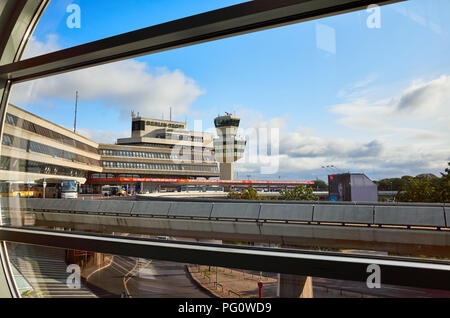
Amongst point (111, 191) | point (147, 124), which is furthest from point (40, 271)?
point (147, 124)

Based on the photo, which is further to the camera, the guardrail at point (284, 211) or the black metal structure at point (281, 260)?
the guardrail at point (284, 211)

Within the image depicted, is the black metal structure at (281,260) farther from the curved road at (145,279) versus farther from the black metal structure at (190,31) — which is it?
the black metal structure at (190,31)

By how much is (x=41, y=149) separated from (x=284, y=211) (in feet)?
6.98

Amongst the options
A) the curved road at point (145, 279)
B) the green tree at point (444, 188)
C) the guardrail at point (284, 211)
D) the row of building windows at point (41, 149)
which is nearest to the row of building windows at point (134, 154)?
the row of building windows at point (41, 149)

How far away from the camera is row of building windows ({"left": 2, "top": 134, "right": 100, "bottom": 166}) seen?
2342 mm

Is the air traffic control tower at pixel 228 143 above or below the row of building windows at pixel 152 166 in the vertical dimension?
above

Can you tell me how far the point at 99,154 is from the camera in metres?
2.21

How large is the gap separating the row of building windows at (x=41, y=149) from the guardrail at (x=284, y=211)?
1.11 ft

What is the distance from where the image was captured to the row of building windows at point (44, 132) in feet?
7.64

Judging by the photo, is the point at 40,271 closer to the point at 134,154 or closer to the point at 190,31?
the point at 134,154

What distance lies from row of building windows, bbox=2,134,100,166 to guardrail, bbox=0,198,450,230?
339 mm

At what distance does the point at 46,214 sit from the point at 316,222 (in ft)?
6.72

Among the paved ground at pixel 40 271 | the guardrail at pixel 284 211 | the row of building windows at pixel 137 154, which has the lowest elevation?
the paved ground at pixel 40 271

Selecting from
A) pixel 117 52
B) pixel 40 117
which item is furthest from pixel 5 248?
pixel 117 52
